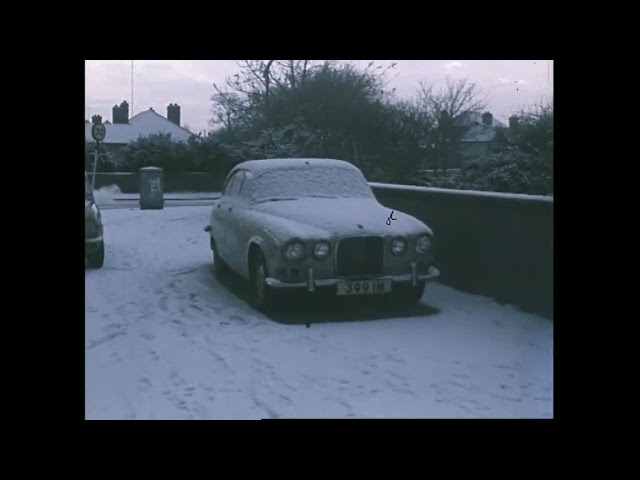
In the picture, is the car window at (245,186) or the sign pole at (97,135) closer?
the sign pole at (97,135)

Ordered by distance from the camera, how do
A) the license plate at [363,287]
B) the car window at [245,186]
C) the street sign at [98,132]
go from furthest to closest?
the car window at [245,186] → the license plate at [363,287] → the street sign at [98,132]

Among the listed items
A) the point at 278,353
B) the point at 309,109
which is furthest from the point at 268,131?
the point at 278,353

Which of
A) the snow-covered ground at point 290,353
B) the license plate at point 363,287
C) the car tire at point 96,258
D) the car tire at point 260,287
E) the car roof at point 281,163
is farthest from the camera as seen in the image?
the car roof at point 281,163

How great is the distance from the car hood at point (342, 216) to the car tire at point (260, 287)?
0.32 meters

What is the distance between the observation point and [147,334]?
5262 mm

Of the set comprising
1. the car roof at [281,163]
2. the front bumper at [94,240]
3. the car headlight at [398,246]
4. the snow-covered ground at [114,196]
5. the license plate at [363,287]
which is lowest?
the license plate at [363,287]

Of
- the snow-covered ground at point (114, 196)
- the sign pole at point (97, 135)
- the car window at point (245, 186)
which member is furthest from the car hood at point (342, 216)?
the sign pole at point (97, 135)

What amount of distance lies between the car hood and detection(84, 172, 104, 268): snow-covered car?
1.07m

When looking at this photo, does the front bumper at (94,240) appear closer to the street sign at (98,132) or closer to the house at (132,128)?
the house at (132,128)

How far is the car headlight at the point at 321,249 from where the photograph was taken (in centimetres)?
552

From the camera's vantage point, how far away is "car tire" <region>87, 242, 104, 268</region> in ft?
17.5

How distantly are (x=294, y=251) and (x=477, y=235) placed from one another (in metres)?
1.31

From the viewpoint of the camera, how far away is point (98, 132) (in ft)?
17.3
